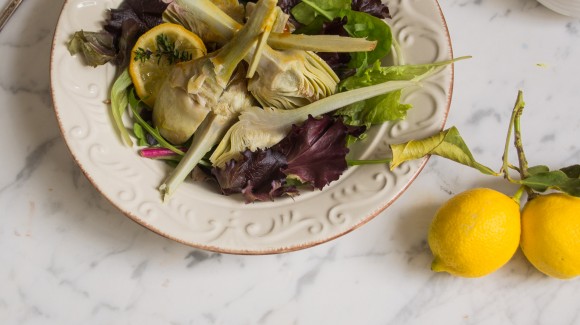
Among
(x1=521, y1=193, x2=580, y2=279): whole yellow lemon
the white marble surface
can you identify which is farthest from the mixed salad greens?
(x1=521, y1=193, x2=580, y2=279): whole yellow lemon

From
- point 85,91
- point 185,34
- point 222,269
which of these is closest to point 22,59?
point 85,91

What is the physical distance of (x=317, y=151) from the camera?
142 centimetres

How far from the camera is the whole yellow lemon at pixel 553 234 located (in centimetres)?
140

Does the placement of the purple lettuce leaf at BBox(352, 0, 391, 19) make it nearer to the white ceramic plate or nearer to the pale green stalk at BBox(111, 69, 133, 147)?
the white ceramic plate

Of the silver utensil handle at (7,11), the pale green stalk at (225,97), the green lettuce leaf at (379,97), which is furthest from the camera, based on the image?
the silver utensil handle at (7,11)

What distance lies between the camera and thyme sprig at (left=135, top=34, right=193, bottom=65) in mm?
1477

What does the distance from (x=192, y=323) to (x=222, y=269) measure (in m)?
0.12

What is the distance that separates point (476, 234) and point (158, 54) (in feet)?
2.31

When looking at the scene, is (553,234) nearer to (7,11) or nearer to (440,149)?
(440,149)

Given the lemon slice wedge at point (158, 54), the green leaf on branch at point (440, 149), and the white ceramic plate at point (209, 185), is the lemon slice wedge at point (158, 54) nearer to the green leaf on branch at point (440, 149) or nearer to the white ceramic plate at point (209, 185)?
the white ceramic plate at point (209, 185)

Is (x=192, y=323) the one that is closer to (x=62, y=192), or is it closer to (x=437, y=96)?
(x=62, y=192)

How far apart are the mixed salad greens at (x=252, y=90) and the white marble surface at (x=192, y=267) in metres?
0.20

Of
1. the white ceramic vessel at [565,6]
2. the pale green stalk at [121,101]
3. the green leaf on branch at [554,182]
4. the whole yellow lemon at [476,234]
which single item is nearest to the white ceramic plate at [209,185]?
the pale green stalk at [121,101]

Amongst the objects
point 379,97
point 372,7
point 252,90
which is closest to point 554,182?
point 379,97
